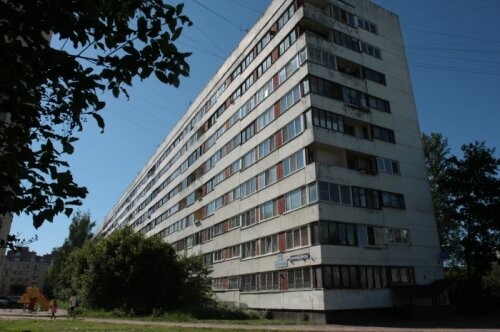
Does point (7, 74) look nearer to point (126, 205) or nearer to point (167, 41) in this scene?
point (167, 41)

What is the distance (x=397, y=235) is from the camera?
3061cm

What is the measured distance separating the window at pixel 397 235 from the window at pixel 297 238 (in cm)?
639

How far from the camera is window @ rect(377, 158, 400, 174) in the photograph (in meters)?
32.0

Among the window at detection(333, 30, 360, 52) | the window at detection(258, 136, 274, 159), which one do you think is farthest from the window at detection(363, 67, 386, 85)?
the window at detection(258, 136, 274, 159)

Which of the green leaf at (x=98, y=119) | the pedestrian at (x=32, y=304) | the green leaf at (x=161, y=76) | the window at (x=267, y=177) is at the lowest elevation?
the pedestrian at (x=32, y=304)

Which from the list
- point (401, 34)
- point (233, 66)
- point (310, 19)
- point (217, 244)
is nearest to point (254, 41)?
point (233, 66)

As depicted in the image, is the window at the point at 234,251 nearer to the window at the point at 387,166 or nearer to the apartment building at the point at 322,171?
the apartment building at the point at 322,171

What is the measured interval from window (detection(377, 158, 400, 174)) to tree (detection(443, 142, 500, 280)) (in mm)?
7280

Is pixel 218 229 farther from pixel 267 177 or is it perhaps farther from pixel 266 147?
pixel 266 147

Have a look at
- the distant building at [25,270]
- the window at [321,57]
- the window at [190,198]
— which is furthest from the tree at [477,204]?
the distant building at [25,270]

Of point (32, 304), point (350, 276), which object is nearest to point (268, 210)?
point (350, 276)

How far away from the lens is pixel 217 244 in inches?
1674

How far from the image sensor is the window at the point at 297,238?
2801cm

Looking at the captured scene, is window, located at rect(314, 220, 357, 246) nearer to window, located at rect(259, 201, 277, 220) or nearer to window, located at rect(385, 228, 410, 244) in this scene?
window, located at rect(385, 228, 410, 244)
